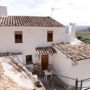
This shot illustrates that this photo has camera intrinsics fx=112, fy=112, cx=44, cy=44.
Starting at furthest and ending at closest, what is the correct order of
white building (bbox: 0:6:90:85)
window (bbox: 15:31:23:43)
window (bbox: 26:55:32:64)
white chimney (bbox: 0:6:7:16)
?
white chimney (bbox: 0:6:7:16)
window (bbox: 26:55:32:64)
window (bbox: 15:31:23:43)
white building (bbox: 0:6:90:85)

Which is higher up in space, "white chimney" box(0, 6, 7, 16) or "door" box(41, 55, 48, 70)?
"white chimney" box(0, 6, 7, 16)

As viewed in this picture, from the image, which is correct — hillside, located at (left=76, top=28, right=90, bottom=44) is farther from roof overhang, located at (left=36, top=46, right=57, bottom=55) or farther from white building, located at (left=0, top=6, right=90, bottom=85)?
roof overhang, located at (left=36, top=46, right=57, bottom=55)

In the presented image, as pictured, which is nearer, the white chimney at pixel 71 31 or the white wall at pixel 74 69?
the white wall at pixel 74 69

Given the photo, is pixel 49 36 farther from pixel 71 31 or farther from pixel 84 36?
pixel 84 36

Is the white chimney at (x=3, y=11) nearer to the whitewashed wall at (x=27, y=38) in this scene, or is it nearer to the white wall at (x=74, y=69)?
the whitewashed wall at (x=27, y=38)

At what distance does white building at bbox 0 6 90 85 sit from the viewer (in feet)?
40.7

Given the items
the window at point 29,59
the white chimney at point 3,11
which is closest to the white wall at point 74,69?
the window at point 29,59

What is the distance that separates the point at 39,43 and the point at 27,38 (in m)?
1.70

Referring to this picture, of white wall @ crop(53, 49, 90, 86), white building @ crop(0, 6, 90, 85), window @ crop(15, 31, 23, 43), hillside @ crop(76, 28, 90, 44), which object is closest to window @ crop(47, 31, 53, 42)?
white building @ crop(0, 6, 90, 85)

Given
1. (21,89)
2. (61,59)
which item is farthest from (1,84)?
(61,59)

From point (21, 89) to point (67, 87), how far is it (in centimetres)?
867

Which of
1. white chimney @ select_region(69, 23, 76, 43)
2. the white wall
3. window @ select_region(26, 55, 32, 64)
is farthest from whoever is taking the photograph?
white chimney @ select_region(69, 23, 76, 43)

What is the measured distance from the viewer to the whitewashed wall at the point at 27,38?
517 inches

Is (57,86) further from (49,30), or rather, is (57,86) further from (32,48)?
(49,30)
